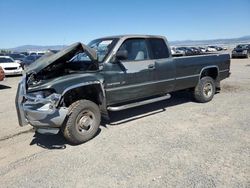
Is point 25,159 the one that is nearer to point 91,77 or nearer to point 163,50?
point 91,77

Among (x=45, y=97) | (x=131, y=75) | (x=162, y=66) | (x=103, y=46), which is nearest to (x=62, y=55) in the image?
(x=45, y=97)

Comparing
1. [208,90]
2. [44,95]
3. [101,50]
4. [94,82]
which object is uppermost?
[101,50]

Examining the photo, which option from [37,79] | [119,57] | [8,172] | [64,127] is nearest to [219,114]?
[119,57]

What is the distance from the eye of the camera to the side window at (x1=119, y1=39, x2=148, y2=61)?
641cm

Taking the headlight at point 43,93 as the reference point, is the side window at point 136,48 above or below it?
above

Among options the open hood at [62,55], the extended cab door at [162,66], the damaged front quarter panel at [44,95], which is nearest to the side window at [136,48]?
the extended cab door at [162,66]

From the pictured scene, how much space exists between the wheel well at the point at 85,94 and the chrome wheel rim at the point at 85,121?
42 centimetres

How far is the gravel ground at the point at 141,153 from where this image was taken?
3904 mm

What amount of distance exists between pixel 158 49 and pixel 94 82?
2.35 meters

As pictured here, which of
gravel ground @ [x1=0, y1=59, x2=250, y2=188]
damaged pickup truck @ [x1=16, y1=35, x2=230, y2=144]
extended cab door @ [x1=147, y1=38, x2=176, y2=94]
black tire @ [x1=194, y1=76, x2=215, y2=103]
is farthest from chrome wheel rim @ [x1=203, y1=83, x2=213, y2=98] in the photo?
extended cab door @ [x1=147, y1=38, x2=176, y2=94]

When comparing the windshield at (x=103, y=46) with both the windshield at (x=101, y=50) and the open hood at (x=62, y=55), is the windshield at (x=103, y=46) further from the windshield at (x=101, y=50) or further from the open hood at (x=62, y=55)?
the open hood at (x=62, y=55)

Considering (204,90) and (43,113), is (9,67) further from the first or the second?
(43,113)

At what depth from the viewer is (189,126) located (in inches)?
245

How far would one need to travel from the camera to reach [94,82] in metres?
5.47
